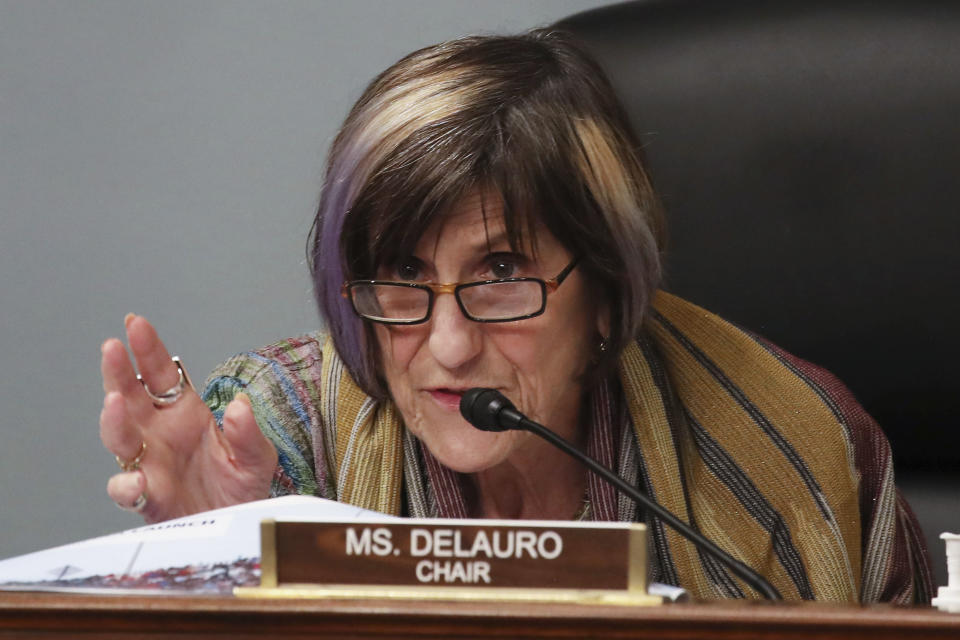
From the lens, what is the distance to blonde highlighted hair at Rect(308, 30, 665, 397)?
1131mm

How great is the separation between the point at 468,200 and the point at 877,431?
0.55 metres

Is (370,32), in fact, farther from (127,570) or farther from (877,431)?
(127,570)

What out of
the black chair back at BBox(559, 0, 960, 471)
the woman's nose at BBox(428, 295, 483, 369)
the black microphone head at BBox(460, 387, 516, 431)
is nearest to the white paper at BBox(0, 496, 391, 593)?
the black microphone head at BBox(460, 387, 516, 431)

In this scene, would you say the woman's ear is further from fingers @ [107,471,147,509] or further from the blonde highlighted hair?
fingers @ [107,471,147,509]

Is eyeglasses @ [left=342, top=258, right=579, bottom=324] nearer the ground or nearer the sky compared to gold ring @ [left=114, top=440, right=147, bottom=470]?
nearer the sky

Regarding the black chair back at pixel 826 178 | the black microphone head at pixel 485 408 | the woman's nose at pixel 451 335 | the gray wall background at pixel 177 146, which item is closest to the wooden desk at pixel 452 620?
the black microphone head at pixel 485 408

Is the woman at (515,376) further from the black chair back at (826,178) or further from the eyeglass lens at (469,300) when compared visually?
the black chair back at (826,178)

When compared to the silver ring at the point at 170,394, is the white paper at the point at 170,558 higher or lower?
lower

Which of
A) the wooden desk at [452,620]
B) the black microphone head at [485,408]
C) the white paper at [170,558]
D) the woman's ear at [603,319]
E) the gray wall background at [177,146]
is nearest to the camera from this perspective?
the wooden desk at [452,620]

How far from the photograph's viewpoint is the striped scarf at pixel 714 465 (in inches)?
50.1

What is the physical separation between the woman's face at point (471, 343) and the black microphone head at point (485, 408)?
153 mm

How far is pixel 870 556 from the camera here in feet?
4.35

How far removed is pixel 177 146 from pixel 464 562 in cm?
122

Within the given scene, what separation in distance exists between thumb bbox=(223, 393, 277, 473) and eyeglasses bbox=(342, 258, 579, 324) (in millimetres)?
164
